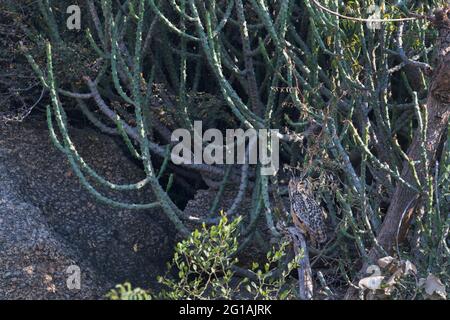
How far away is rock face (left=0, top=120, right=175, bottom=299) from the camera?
373cm

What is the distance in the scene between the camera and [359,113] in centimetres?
373

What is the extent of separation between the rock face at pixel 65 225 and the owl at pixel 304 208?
91 cm

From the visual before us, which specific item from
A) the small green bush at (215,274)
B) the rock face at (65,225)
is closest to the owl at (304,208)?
the small green bush at (215,274)

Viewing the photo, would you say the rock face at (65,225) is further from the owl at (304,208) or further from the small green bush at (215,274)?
the owl at (304,208)

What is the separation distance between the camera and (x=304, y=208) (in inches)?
130

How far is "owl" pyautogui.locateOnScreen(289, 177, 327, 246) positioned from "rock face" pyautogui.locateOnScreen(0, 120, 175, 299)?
0.91m

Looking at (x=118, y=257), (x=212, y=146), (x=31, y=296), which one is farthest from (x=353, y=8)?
(x=31, y=296)

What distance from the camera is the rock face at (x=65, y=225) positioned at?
3732 millimetres

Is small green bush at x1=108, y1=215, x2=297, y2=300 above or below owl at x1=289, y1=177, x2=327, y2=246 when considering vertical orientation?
below

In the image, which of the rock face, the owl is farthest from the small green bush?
the rock face

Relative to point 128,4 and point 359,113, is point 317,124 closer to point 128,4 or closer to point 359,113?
point 359,113

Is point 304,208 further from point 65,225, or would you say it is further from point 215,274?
point 65,225

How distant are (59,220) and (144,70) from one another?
3.12ft

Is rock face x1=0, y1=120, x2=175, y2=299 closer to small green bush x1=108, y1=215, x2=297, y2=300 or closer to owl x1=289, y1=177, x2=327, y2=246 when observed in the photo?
small green bush x1=108, y1=215, x2=297, y2=300
